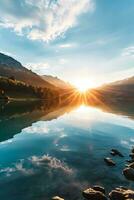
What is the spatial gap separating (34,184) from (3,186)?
3.81 meters

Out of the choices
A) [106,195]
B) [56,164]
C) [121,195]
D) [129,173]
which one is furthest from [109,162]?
[121,195]

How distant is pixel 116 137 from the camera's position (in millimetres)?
63156

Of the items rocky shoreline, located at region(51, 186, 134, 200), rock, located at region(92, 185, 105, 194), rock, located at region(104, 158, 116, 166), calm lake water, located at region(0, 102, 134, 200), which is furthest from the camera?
rock, located at region(104, 158, 116, 166)

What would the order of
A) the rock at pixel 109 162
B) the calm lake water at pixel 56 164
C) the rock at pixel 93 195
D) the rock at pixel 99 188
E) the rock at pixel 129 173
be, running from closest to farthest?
the rock at pixel 93 195 < the rock at pixel 99 188 < the calm lake water at pixel 56 164 < the rock at pixel 129 173 < the rock at pixel 109 162

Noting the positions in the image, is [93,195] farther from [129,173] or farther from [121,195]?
[129,173]

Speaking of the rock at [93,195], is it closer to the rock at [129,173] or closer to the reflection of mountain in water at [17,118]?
the rock at [129,173]

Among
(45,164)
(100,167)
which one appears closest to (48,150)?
(45,164)

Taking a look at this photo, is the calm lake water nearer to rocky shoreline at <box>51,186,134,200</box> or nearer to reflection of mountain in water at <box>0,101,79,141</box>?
rocky shoreline at <box>51,186,134,200</box>

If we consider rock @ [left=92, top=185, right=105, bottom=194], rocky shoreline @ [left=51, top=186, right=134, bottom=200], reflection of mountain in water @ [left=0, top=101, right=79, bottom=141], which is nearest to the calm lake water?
rocky shoreline @ [left=51, top=186, right=134, bottom=200]

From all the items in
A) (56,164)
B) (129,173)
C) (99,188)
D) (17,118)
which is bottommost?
(56,164)

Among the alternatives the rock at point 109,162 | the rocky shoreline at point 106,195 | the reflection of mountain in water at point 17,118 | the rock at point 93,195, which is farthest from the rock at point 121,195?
the reflection of mountain in water at point 17,118

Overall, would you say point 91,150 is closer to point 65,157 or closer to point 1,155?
point 65,157

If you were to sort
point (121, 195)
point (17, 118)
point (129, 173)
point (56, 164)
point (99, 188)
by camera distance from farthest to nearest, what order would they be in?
point (17, 118) < point (56, 164) < point (129, 173) < point (99, 188) < point (121, 195)

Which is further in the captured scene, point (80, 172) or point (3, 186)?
point (80, 172)
